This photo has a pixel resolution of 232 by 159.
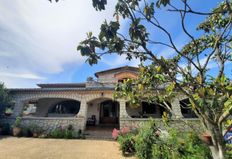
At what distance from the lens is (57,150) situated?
967cm

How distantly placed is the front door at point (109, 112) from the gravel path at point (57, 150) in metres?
8.23

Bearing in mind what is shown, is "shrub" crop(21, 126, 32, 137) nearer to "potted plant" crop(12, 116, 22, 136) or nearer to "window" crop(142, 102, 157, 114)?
"potted plant" crop(12, 116, 22, 136)

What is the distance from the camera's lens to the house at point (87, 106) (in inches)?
576

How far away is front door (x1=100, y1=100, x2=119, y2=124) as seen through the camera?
19484mm

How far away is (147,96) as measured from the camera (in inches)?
257

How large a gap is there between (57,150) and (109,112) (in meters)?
10.7

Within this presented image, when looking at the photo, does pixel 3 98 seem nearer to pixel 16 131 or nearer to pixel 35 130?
pixel 16 131

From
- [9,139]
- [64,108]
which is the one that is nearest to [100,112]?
[64,108]

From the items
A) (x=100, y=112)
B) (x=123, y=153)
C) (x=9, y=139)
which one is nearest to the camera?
(x=123, y=153)

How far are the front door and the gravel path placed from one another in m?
8.23

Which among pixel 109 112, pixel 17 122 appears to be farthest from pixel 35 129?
pixel 109 112

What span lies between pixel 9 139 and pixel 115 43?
13088 mm

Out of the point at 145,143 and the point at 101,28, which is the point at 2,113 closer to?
the point at 145,143

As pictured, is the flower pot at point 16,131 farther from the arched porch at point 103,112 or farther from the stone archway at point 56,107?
the arched porch at point 103,112
